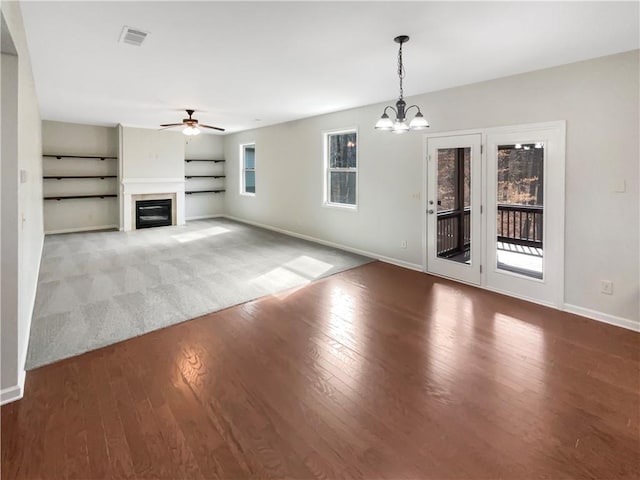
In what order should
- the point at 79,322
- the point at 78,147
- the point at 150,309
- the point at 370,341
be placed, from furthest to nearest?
the point at 78,147 → the point at 150,309 → the point at 79,322 → the point at 370,341

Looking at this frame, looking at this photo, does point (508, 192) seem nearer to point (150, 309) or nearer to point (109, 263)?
point (150, 309)

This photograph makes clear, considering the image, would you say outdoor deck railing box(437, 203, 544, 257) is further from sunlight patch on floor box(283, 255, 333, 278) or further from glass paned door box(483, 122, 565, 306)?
sunlight patch on floor box(283, 255, 333, 278)

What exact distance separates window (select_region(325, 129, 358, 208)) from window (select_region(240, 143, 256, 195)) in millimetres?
3213

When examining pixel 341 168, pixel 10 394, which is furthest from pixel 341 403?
pixel 341 168

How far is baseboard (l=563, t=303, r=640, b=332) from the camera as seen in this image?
337cm

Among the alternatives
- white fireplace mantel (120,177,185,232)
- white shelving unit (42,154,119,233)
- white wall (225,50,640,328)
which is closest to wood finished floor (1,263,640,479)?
white wall (225,50,640,328)

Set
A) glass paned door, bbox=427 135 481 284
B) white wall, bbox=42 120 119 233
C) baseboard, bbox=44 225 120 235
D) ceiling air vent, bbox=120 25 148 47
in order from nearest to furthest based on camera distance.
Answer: ceiling air vent, bbox=120 25 148 47, glass paned door, bbox=427 135 481 284, white wall, bbox=42 120 119 233, baseboard, bbox=44 225 120 235

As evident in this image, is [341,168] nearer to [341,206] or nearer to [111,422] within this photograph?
[341,206]

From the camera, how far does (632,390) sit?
2.39 meters

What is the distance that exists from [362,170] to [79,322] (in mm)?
4492

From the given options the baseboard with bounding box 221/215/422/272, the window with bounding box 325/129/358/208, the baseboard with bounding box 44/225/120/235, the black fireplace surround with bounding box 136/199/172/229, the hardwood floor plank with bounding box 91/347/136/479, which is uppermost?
the window with bounding box 325/129/358/208

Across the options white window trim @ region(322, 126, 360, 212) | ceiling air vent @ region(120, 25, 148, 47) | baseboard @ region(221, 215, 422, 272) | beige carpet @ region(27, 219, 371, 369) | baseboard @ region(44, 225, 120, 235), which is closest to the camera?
ceiling air vent @ region(120, 25, 148, 47)

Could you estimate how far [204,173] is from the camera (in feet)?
34.0

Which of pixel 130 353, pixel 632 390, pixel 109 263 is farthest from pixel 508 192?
pixel 109 263
